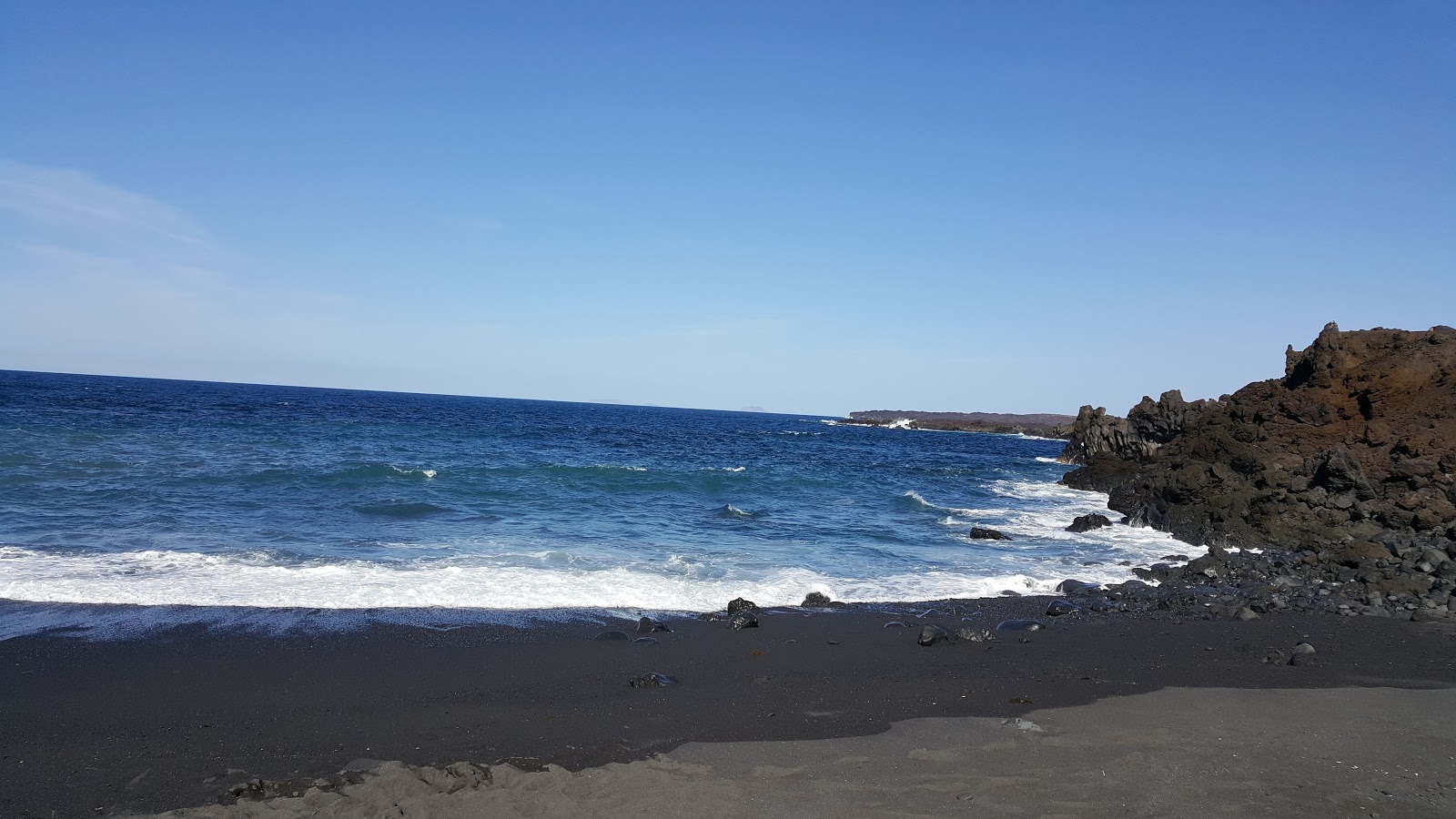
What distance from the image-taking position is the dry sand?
5180 mm

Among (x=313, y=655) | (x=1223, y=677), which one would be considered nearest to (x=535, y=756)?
(x=313, y=655)

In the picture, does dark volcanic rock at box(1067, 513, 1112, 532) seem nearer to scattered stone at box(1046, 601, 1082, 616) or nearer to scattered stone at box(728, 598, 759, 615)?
scattered stone at box(1046, 601, 1082, 616)

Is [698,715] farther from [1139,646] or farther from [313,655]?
[1139,646]

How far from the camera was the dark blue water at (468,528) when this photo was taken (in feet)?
39.7

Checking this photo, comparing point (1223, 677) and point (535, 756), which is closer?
point (535, 756)

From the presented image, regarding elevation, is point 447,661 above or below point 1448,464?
below

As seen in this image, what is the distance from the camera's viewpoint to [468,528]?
17453 millimetres

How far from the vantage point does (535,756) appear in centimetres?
610

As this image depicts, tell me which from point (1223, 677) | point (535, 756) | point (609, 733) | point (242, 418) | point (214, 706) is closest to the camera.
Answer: point (535, 756)

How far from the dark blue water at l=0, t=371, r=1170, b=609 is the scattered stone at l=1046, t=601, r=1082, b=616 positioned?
1536 mm

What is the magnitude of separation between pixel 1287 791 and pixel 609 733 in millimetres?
4778

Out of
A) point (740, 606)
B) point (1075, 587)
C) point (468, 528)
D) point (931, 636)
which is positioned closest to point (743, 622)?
point (740, 606)

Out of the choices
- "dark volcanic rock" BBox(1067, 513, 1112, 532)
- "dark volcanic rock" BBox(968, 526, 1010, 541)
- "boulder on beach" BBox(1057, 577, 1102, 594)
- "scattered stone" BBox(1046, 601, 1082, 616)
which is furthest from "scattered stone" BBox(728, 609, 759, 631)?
"dark volcanic rock" BBox(1067, 513, 1112, 532)

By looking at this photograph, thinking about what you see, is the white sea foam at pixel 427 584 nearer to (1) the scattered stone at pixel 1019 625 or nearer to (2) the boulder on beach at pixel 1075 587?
(2) the boulder on beach at pixel 1075 587
